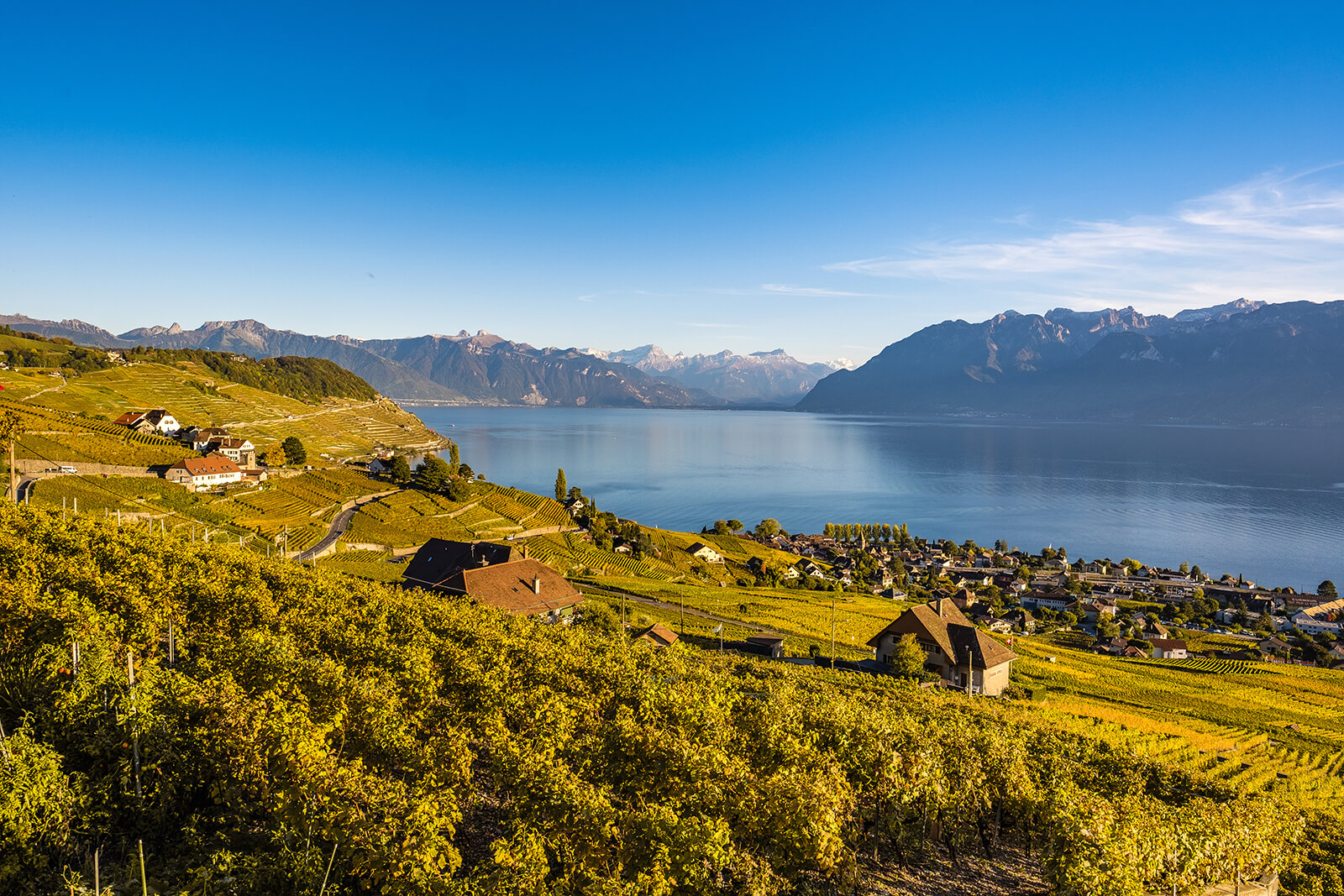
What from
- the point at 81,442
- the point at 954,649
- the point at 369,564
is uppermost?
the point at 81,442

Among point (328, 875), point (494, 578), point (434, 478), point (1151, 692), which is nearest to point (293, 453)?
point (434, 478)

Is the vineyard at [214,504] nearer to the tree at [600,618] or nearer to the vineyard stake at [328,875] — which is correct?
the tree at [600,618]

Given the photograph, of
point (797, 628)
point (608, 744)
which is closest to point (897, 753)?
point (608, 744)

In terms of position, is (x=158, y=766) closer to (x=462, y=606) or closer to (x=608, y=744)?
(x=608, y=744)

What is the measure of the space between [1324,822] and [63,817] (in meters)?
41.3

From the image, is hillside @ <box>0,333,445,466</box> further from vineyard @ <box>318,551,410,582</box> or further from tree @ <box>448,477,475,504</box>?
vineyard @ <box>318,551,410,582</box>

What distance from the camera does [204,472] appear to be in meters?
83.1

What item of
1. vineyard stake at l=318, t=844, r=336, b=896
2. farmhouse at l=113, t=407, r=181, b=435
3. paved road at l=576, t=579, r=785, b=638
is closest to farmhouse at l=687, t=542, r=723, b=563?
paved road at l=576, t=579, r=785, b=638

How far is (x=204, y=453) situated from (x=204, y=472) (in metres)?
18.7

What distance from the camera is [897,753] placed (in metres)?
19.6

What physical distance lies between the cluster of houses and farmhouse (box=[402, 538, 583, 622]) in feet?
149

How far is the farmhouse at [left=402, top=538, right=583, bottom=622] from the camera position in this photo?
45125 millimetres

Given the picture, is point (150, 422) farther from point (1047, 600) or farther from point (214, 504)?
point (1047, 600)

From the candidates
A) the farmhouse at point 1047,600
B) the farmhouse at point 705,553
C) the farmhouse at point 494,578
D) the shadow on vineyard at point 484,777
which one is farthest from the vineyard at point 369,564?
the farmhouse at point 1047,600
